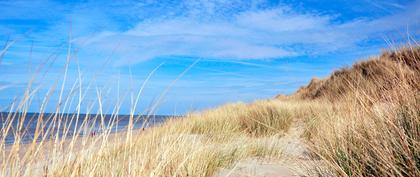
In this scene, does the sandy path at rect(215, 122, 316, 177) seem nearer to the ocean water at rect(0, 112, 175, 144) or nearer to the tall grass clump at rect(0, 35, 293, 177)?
the tall grass clump at rect(0, 35, 293, 177)

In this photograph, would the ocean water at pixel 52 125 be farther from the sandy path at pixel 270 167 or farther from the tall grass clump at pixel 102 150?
the sandy path at pixel 270 167

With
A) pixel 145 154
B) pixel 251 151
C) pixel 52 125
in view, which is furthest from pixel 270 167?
pixel 52 125

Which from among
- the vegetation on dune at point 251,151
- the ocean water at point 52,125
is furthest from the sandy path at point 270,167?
the ocean water at point 52,125

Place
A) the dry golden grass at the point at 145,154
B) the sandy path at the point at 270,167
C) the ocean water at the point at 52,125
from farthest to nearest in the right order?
the sandy path at the point at 270,167 → the dry golden grass at the point at 145,154 → the ocean water at the point at 52,125

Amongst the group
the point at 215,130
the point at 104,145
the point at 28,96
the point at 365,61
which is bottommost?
the point at 215,130

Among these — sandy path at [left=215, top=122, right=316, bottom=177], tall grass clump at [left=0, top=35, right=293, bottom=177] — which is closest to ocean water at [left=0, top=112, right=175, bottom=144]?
tall grass clump at [left=0, top=35, right=293, bottom=177]

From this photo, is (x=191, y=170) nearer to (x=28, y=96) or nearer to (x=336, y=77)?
(x=28, y=96)

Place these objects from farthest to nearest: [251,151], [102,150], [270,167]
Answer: [251,151] → [270,167] → [102,150]

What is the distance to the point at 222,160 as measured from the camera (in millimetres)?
3422

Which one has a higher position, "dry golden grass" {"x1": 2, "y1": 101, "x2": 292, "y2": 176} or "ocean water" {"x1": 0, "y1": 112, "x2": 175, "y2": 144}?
"ocean water" {"x1": 0, "y1": 112, "x2": 175, "y2": 144}

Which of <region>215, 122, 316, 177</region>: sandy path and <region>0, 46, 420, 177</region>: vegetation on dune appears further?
<region>215, 122, 316, 177</region>: sandy path

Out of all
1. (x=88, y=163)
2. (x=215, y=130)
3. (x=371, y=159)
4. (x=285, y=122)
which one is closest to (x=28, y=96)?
(x=88, y=163)

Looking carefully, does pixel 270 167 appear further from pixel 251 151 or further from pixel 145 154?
pixel 145 154

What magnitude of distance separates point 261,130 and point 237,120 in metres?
Result: 0.83
